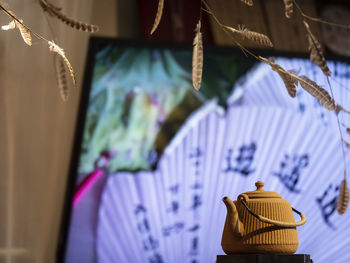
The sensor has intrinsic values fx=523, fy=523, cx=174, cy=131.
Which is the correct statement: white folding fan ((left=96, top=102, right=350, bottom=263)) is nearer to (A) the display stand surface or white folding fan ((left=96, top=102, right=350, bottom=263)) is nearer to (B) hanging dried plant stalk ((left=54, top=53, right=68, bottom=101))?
(A) the display stand surface

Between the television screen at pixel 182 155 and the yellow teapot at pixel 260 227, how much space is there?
1009mm

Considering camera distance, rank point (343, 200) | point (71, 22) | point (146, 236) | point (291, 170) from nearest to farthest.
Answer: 1. point (71, 22)
2. point (343, 200)
3. point (146, 236)
4. point (291, 170)

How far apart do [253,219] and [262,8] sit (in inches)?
63.1

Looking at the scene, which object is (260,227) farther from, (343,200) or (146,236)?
(146,236)

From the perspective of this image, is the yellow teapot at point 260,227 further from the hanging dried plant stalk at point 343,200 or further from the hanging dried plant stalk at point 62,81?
the hanging dried plant stalk at point 62,81

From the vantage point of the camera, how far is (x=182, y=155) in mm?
1894

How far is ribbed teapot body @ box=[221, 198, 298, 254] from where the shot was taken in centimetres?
76

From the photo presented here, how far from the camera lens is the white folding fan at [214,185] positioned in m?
1.83

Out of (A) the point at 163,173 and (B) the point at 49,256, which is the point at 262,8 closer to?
(A) the point at 163,173

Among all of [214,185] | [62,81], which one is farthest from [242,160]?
[62,81]

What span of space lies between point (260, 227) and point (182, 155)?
1132 mm

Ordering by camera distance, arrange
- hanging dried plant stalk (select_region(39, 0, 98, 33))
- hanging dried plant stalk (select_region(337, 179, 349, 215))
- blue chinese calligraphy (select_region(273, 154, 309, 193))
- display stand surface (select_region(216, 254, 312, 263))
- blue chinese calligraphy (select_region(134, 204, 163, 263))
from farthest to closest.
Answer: blue chinese calligraphy (select_region(273, 154, 309, 193))
blue chinese calligraphy (select_region(134, 204, 163, 263))
display stand surface (select_region(216, 254, 312, 263))
hanging dried plant stalk (select_region(337, 179, 349, 215))
hanging dried plant stalk (select_region(39, 0, 98, 33))

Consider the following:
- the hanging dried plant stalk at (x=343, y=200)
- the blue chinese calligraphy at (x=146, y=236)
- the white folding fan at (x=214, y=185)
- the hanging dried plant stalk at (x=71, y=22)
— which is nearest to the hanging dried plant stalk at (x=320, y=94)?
the hanging dried plant stalk at (x=343, y=200)

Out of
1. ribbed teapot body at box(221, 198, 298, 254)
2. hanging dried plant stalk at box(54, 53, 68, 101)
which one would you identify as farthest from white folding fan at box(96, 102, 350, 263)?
hanging dried plant stalk at box(54, 53, 68, 101)
